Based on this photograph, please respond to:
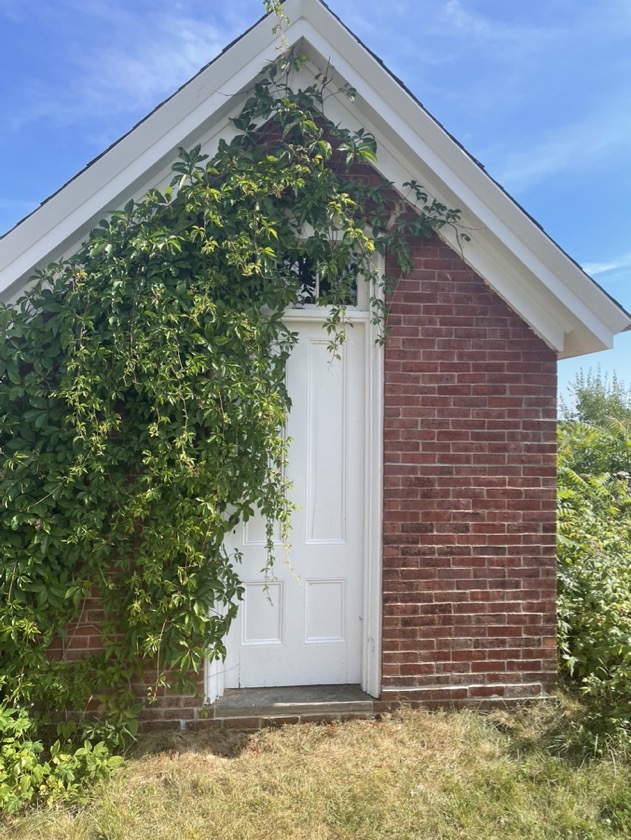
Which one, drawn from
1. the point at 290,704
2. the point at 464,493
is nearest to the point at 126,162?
the point at 464,493

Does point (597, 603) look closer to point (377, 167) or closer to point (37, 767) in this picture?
point (377, 167)

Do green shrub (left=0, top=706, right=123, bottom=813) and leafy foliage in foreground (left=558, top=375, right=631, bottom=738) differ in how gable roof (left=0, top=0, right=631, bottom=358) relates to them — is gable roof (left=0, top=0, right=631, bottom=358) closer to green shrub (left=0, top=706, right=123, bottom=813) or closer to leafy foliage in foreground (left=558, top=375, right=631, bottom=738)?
leafy foliage in foreground (left=558, top=375, right=631, bottom=738)

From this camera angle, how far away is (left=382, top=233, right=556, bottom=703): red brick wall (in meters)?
3.87

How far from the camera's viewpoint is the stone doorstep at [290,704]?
3.68 m

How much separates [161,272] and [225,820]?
301 centimetres

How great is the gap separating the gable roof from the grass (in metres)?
2.69

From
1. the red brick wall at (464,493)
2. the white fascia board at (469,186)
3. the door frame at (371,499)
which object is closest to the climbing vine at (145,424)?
the white fascia board at (469,186)

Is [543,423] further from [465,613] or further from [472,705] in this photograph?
[472,705]

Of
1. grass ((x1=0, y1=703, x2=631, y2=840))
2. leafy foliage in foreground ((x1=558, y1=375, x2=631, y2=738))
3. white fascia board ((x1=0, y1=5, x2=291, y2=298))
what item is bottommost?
grass ((x1=0, y1=703, x2=631, y2=840))

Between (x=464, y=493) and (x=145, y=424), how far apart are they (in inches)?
86.8

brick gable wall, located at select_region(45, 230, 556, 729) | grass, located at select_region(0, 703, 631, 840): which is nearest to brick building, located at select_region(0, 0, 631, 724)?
brick gable wall, located at select_region(45, 230, 556, 729)

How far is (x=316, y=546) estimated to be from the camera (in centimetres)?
402

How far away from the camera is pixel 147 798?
2.98 meters

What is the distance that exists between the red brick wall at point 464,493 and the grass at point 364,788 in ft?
1.33
